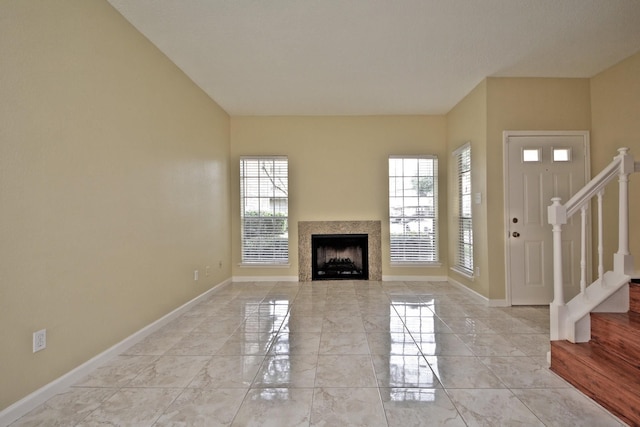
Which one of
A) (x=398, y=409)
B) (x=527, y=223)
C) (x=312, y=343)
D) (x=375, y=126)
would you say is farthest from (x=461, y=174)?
(x=398, y=409)

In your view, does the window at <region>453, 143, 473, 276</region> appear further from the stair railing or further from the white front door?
the stair railing

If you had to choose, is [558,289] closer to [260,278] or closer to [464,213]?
[464,213]

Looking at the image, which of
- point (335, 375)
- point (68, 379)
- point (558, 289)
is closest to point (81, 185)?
point (68, 379)

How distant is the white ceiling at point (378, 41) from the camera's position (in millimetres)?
2926

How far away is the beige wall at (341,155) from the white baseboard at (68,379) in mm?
2752

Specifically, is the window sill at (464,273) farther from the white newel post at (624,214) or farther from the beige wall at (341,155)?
the white newel post at (624,214)

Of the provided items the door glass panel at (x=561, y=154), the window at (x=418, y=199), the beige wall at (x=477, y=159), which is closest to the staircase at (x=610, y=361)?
the beige wall at (x=477, y=159)

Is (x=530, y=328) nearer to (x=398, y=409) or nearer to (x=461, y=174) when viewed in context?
(x=398, y=409)

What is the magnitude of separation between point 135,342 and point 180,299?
3.16 ft

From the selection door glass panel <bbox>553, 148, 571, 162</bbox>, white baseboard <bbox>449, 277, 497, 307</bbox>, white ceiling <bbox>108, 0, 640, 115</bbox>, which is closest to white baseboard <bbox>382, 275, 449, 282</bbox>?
white baseboard <bbox>449, 277, 497, 307</bbox>

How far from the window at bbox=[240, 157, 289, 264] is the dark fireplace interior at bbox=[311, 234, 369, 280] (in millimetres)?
579

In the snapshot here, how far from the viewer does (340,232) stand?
6.00 m

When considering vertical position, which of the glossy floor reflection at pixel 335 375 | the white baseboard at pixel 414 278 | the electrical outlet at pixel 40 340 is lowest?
the glossy floor reflection at pixel 335 375

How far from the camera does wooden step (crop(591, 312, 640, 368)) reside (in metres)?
2.18
